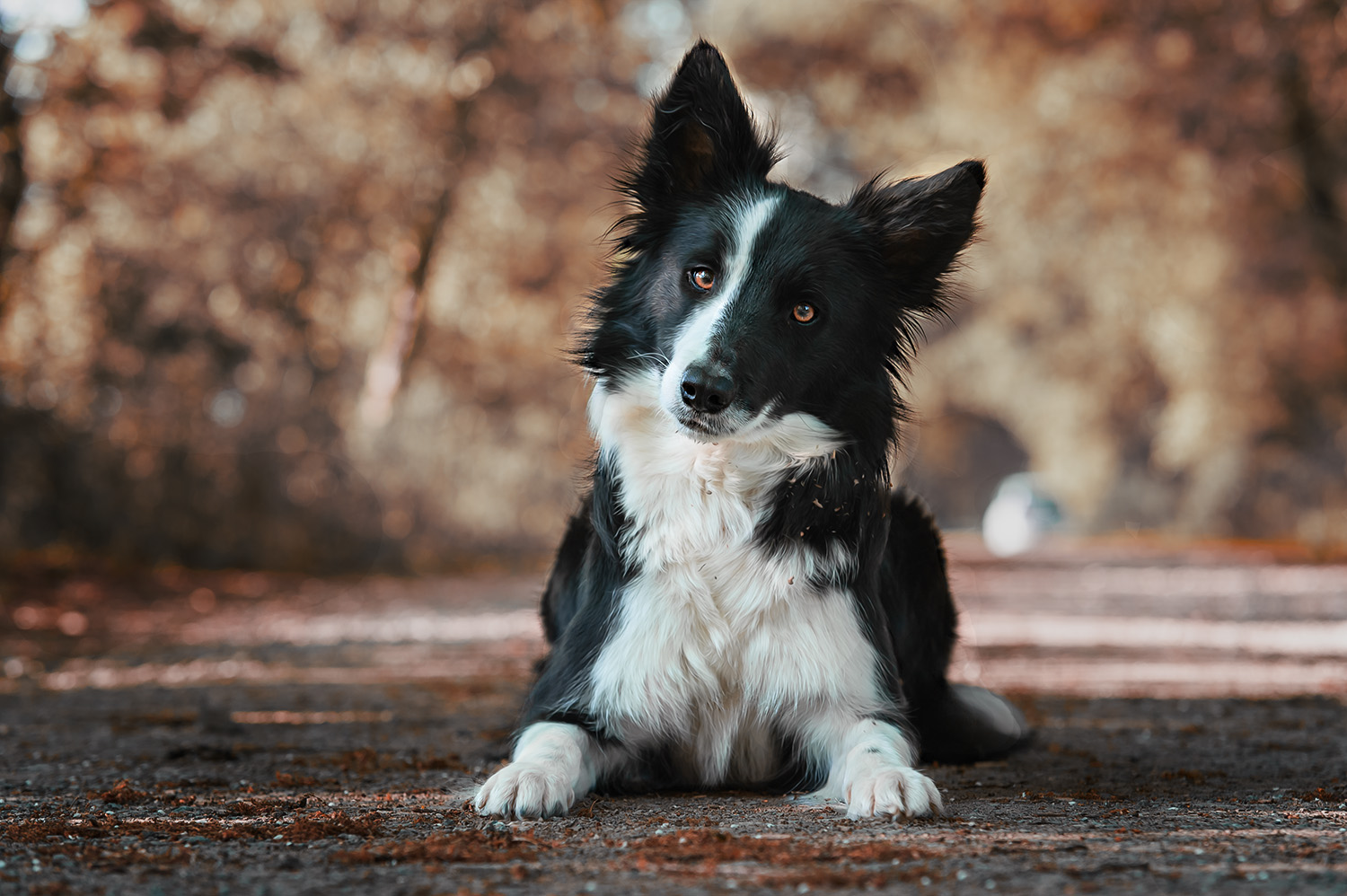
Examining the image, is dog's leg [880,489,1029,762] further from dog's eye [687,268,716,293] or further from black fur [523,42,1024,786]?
dog's eye [687,268,716,293]

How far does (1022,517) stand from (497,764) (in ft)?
85.6

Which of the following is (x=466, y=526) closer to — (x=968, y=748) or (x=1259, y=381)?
(x=1259, y=381)

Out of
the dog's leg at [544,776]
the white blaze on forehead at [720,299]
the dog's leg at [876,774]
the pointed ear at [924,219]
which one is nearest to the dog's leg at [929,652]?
the dog's leg at [876,774]

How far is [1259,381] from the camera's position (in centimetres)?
1898

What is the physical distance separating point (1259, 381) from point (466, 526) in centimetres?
1249

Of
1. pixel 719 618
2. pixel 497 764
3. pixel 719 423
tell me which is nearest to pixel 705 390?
pixel 719 423

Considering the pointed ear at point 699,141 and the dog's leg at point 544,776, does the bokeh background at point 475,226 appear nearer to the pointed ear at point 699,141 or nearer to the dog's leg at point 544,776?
the pointed ear at point 699,141

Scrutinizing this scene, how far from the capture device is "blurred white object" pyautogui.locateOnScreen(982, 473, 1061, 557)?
28.7 metres

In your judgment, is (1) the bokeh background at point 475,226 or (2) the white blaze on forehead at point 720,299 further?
(1) the bokeh background at point 475,226

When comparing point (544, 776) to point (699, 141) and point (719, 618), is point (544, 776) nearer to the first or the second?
point (719, 618)

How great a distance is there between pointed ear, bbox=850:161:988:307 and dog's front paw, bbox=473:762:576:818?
6.75ft

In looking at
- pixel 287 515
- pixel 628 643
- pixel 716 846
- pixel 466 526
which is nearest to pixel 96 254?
pixel 287 515

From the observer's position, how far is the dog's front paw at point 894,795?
329 cm

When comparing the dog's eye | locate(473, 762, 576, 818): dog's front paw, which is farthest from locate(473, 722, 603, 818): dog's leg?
the dog's eye
